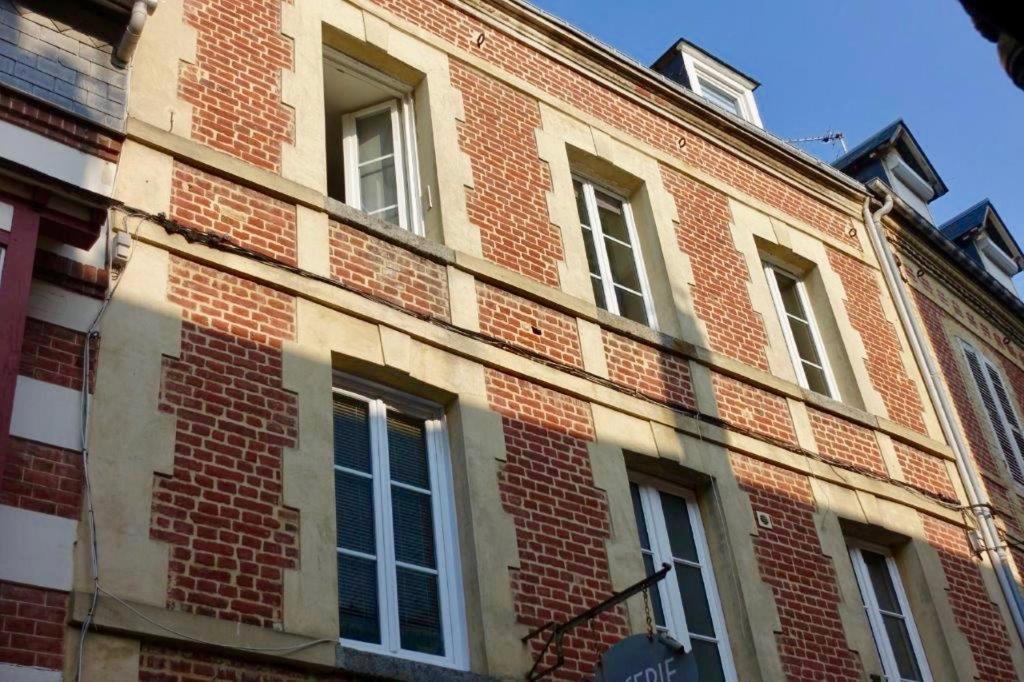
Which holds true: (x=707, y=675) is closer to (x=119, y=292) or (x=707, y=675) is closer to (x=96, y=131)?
(x=119, y=292)

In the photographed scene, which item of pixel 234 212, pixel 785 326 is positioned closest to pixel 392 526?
pixel 234 212

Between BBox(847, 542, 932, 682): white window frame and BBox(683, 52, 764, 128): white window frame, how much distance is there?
5569mm

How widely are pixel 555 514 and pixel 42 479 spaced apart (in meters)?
3.41

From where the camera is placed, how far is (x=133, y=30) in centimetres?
755

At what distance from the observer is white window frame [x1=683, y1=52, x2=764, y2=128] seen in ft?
46.9

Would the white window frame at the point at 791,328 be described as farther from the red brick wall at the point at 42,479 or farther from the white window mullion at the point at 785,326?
the red brick wall at the point at 42,479

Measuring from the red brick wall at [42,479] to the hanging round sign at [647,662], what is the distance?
118 inches

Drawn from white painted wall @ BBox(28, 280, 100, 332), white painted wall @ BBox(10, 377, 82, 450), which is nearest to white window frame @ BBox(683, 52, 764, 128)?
white painted wall @ BBox(28, 280, 100, 332)

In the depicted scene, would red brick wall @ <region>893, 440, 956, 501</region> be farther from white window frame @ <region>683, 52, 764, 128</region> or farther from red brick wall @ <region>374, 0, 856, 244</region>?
white window frame @ <region>683, 52, 764, 128</region>

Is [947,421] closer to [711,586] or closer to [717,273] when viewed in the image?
[717,273]

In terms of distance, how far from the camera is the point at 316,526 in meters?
6.94

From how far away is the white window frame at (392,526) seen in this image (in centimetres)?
712

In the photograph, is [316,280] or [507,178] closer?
[316,280]

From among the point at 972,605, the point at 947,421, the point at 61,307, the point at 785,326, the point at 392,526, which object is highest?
the point at 785,326
